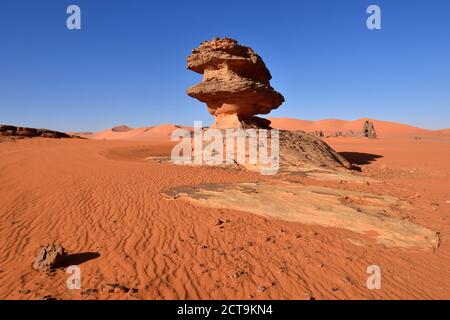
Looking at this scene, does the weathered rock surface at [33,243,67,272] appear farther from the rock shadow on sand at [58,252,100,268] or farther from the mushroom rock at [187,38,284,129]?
the mushroom rock at [187,38,284,129]

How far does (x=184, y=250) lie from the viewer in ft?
19.3

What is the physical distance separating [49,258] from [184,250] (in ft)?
7.95

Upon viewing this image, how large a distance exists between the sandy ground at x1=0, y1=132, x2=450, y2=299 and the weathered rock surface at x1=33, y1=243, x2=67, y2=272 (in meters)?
0.15

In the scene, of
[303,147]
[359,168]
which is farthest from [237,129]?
[359,168]

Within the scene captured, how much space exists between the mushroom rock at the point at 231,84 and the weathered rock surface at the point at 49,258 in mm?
13811

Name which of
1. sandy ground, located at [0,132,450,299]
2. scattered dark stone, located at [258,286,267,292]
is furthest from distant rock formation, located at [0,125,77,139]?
scattered dark stone, located at [258,286,267,292]

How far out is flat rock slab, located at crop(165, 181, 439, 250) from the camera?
6.91 metres

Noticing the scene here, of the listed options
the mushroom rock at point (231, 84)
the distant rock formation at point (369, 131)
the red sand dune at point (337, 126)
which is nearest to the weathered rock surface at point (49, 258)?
the mushroom rock at point (231, 84)

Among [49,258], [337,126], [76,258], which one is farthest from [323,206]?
[337,126]

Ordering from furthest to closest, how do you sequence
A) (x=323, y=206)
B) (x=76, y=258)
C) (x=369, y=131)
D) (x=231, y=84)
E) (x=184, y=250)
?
1. (x=369, y=131)
2. (x=231, y=84)
3. (x=323, y=206)
4. (x=184, y=250)
5. (x=76, y=258)

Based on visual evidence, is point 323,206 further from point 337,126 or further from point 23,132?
point 337,126

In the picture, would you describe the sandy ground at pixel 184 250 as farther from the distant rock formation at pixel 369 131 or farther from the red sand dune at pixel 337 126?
the red sand dune at pixel 337 126
